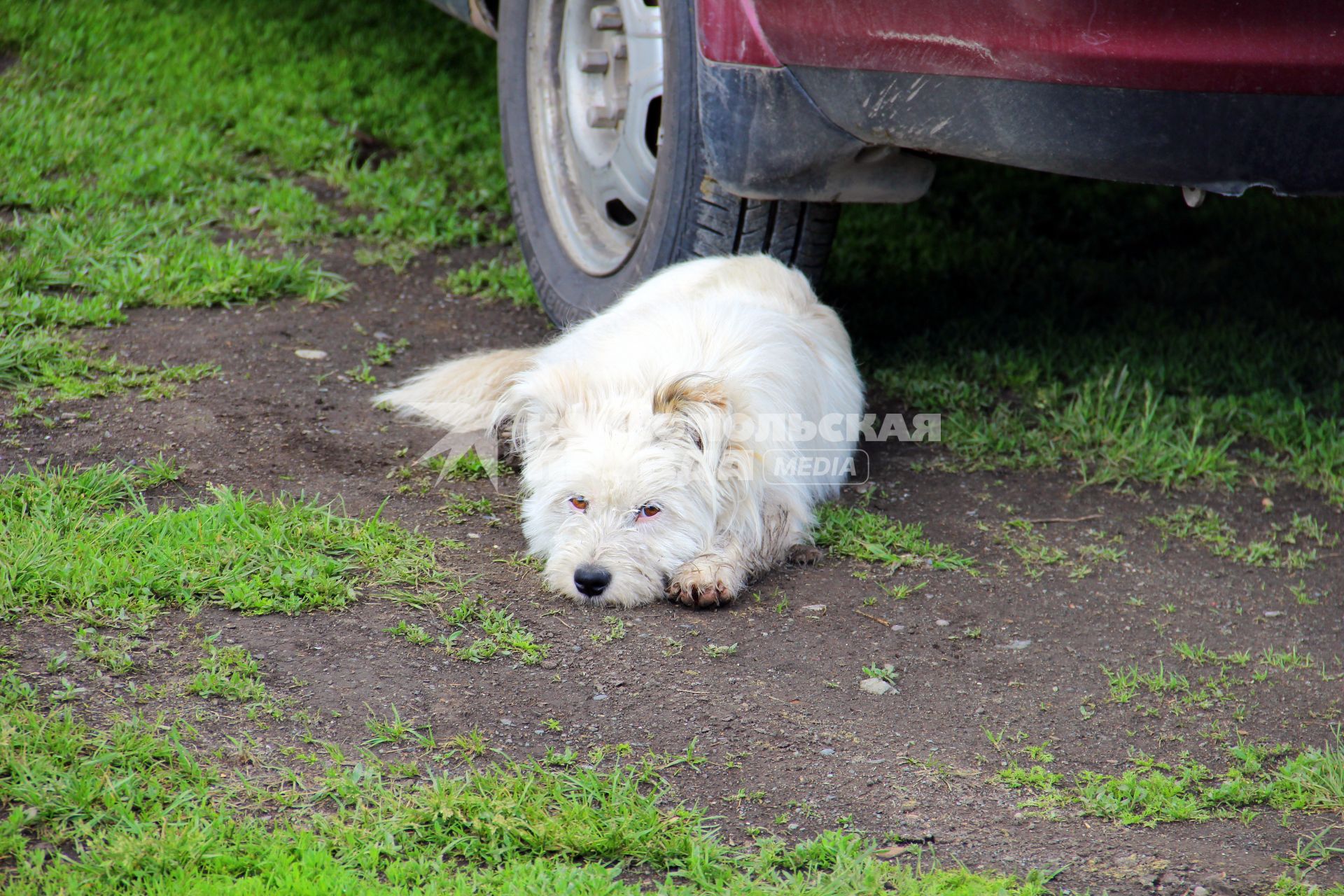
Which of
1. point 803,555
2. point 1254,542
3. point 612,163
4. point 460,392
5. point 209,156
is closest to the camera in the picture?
point 803,555

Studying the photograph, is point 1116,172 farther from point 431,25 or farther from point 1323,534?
point 431,25

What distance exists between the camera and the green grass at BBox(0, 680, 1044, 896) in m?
2.38

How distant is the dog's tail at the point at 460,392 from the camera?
447cm

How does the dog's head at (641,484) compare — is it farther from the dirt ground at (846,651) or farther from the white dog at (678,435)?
the dirt ground at (846,651)

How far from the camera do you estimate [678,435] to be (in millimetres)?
3791

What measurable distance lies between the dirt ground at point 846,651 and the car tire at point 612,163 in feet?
3.09

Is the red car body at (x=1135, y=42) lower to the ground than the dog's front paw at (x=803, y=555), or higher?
higher

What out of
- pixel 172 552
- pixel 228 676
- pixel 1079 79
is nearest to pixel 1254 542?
pixel 1079 79

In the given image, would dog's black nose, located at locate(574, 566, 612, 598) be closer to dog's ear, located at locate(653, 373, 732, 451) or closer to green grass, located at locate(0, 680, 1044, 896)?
dog's ear, located at locate(653, 373, 732, 451)

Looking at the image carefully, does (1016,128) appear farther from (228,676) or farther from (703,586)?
(228,676)

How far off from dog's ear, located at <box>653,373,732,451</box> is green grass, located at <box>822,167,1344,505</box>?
1261 millimetres

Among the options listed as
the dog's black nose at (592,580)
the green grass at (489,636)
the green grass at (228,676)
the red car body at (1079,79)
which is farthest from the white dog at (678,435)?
the green grass at (228,676)

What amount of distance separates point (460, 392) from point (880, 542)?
1626 mm

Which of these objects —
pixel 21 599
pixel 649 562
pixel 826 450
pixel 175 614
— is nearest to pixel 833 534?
pixel 826 450
